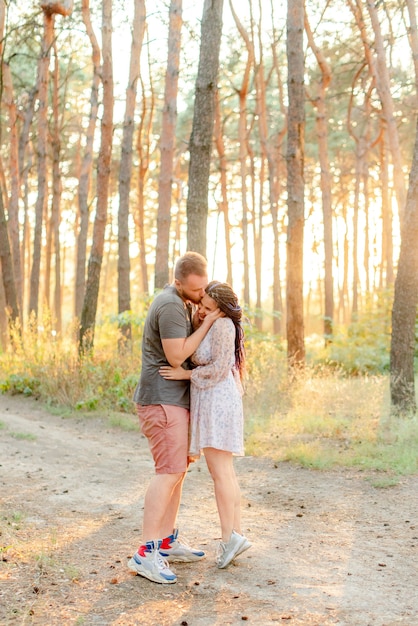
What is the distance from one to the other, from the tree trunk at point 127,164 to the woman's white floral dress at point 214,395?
11.3m

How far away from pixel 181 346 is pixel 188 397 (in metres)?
0.41

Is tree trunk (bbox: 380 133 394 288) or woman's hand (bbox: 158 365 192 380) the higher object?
tree trunk (bbox: 380 133 394 288)

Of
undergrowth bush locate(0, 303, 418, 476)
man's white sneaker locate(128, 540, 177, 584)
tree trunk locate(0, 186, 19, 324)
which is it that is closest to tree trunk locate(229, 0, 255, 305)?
tree trunk locate(0, 186, 19, 324)

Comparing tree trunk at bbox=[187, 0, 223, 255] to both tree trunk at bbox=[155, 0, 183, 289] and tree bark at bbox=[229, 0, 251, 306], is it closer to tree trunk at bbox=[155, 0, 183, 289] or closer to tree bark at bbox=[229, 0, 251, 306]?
tree trunk at bbox=[155, 0, 183, 289]

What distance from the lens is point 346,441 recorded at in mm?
8789

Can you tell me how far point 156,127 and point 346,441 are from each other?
22.3 metres

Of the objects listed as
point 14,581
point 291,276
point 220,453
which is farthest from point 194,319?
point 291,276

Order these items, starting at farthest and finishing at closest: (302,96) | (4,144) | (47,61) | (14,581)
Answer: (4,144), (47,61), (302,96), (14,581)

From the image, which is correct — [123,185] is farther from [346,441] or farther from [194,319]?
[194,319]

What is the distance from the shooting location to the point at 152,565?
4.50 metres

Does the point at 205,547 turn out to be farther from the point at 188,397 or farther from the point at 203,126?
the point at 203,126

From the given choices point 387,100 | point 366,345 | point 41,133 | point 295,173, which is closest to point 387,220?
point 387,100

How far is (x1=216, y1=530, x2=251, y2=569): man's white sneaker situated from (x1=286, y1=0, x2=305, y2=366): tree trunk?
7448 mm

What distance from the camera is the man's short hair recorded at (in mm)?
4535
